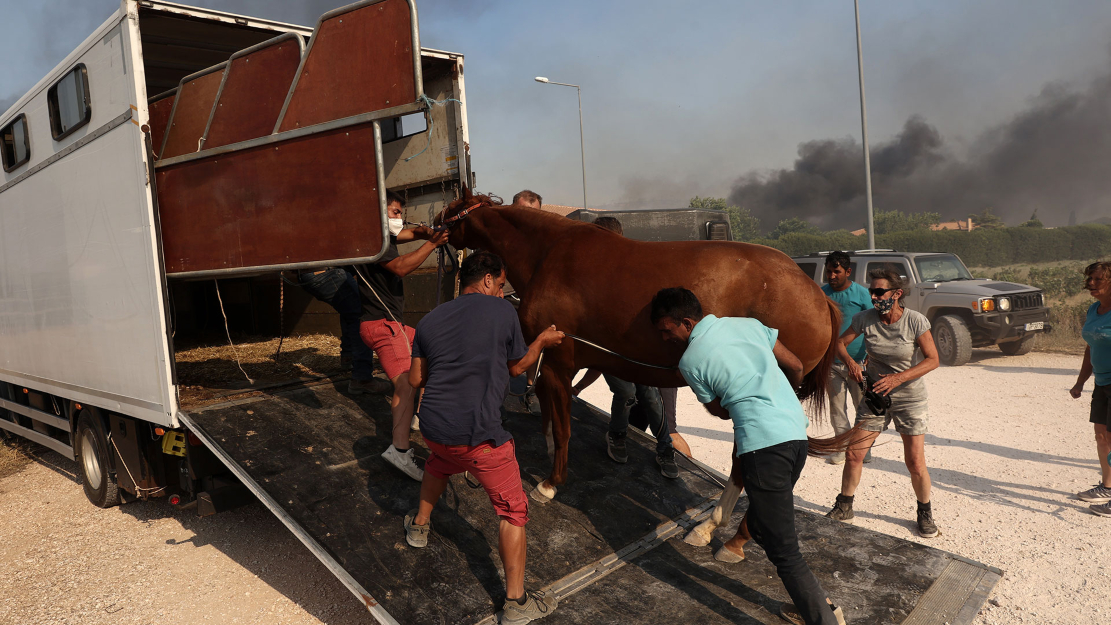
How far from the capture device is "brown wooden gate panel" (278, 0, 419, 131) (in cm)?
358

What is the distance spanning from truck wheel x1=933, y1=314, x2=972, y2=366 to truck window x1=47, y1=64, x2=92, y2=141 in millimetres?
11887

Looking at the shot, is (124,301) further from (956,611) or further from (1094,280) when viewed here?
(1094,280)

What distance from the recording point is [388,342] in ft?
14.6

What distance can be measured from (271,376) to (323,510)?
8.74 feet

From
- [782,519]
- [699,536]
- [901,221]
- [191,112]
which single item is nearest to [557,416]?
[699,536]

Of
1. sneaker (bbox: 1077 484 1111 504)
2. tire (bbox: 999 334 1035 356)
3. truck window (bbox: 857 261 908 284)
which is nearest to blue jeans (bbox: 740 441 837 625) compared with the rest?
sneaker (bbox: 1077 484 1111 504)

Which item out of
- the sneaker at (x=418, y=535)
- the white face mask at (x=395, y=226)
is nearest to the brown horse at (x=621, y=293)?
the white face mask at (x=395, y=226)

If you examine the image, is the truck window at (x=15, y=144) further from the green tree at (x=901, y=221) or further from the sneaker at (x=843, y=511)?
the green tree at (x=901, y=221)

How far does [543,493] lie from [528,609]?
1.15 m

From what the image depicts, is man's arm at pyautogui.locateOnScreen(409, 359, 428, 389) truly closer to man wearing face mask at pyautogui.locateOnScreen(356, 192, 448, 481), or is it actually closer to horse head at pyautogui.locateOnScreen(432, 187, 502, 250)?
man wearing face mask at pyautogui.locateOnScreen(356, 192, 448, 481)

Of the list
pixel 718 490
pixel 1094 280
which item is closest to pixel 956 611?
pixel 718 490

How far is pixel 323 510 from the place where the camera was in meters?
3.57

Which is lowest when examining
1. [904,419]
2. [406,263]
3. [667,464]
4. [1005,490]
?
[1005,490]

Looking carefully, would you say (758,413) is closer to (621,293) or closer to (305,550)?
(621,293)
